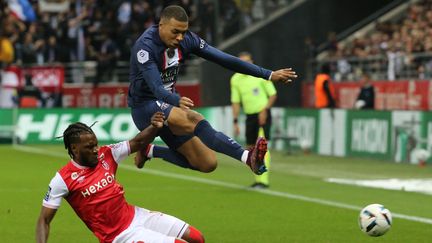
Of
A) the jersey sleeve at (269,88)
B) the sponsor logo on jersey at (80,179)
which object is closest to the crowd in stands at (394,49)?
the jersey sleeve at (269,88)

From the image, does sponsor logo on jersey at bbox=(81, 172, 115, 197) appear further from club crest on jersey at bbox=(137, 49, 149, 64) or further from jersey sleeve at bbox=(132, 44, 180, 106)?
club crest on jersey at bbox=(137, 49, 149, 64)

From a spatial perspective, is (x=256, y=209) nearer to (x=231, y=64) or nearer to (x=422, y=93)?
(x=231, y=64)

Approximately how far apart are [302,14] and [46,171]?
1809 cm

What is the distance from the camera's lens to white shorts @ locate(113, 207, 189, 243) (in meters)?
8.82

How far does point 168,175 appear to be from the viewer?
69.6 ft

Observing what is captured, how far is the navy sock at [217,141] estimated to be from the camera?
1117 cm

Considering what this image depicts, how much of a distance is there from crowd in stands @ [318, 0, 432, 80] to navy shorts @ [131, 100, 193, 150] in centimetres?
1907

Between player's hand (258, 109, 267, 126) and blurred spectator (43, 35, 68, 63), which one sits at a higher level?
blurred spectator (43, 35, 68, 63)

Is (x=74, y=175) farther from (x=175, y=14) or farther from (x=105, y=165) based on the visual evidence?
(x=175, y=14)

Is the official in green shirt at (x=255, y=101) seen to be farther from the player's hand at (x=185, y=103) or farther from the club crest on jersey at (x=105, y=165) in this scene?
the club crest on jersey at (x=105, y=165)

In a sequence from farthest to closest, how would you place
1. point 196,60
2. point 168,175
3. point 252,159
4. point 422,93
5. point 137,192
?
point 196,60 < point 422,93 < point 168,175 < point 137,192 < point 252,159

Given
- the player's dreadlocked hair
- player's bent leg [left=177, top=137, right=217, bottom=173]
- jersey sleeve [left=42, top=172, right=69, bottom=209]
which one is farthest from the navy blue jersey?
jersey sleeve [left=42, top=172, right=69, bottom=209]

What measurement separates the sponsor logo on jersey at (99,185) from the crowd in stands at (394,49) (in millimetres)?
21522

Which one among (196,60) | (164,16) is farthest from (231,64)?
(196,60)
